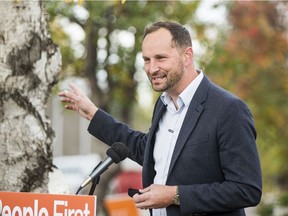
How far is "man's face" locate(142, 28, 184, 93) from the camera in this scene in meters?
4.17

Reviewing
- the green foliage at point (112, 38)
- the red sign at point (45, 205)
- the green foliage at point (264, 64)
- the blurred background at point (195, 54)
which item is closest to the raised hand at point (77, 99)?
the red sign at point (45, 205)

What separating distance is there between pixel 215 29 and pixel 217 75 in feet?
2.62

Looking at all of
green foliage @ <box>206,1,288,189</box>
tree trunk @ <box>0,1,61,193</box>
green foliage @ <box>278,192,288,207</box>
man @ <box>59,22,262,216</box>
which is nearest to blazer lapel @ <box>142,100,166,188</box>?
man @ <box>59,22,262,216</box>

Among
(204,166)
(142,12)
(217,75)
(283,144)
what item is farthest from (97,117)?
Result: (283,144)

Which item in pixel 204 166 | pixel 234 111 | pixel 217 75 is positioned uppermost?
pixel 217 75

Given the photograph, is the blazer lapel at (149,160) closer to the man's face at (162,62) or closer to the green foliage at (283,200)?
the man's face at (162,62)

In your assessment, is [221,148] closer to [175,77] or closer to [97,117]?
[175,77]

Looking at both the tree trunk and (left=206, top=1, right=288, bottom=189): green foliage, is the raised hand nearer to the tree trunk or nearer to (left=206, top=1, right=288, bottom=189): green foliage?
the tree trunk

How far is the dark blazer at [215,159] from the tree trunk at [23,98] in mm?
1352

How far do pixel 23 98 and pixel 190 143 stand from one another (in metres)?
1.50

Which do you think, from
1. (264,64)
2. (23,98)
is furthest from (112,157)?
(264,64)

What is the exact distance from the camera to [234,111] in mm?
4035

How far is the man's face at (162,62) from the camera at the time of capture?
4172 millimetres

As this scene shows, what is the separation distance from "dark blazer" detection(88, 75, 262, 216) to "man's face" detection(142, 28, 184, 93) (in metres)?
0.15
